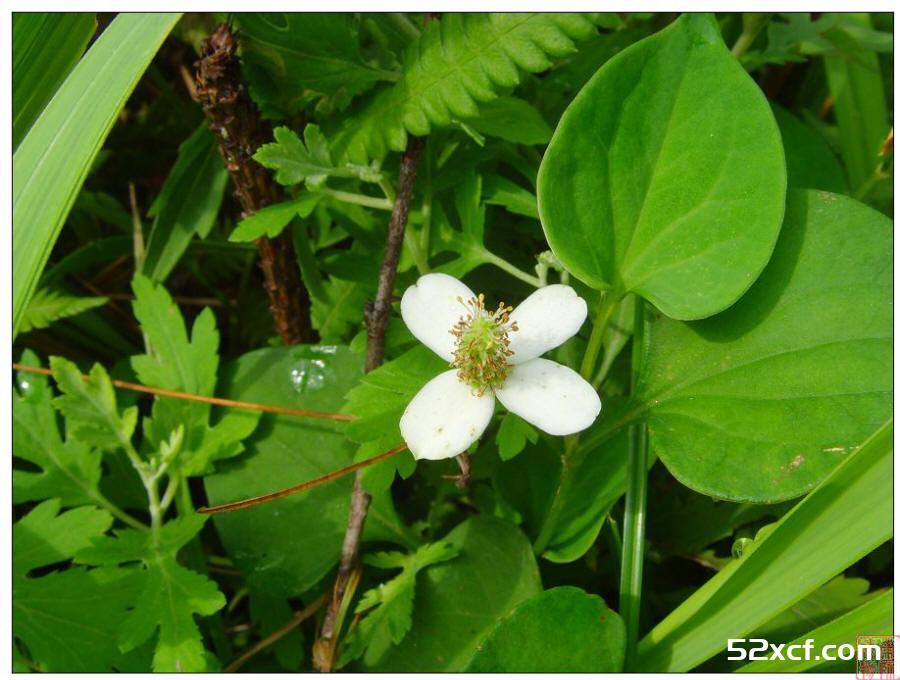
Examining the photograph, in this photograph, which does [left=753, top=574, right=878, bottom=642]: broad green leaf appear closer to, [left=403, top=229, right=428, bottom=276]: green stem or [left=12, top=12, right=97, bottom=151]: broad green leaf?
[left=403, top=229, right=428, bottom=276]: green stem

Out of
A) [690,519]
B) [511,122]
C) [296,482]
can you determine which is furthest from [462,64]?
[690,519]

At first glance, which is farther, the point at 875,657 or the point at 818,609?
the point at 818,609

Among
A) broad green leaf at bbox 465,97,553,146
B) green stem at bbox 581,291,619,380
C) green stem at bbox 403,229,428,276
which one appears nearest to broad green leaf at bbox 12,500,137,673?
green stem at bbox 403,229,428,276

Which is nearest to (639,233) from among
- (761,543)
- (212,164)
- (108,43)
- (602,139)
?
(602,139)

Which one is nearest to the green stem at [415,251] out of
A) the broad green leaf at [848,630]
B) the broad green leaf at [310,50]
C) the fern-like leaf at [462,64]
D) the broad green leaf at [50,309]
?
the fern-like leaf at [462,64]

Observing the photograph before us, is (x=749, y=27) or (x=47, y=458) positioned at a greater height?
(x=749, y=27)

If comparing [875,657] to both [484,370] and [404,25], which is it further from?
[404,25]
